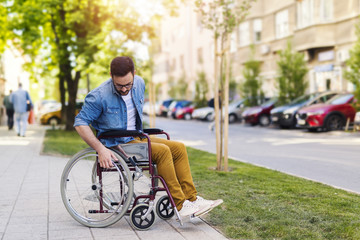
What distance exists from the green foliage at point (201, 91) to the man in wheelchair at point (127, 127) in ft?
105

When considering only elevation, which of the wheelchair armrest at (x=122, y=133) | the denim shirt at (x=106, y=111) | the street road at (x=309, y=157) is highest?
the denim shirt at (x=106, y=111)

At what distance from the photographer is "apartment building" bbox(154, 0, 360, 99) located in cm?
2566

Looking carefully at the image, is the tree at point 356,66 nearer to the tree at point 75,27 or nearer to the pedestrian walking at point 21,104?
the tree at point 75,27

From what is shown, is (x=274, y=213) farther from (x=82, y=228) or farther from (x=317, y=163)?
(x=317, y=163)

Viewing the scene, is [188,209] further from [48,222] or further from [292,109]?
[292,109]

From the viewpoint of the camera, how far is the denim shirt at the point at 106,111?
507 cm

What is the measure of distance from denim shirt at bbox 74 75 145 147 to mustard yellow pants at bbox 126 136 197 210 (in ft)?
1.26

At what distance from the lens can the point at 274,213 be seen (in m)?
5.36

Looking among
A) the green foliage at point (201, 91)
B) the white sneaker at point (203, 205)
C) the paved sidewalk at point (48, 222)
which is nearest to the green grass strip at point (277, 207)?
the white sneaker at point (203, 205)

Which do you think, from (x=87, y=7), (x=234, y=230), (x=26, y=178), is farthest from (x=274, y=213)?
(x=87, y=7)

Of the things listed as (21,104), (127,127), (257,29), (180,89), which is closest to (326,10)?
(257,29)

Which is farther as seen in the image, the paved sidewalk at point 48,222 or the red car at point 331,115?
the red car at point 331,115

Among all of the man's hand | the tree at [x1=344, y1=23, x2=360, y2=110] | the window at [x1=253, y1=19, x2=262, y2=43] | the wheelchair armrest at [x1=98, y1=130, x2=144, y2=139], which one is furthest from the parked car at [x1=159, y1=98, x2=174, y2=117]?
the man's hand

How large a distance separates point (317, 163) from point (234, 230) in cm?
629
